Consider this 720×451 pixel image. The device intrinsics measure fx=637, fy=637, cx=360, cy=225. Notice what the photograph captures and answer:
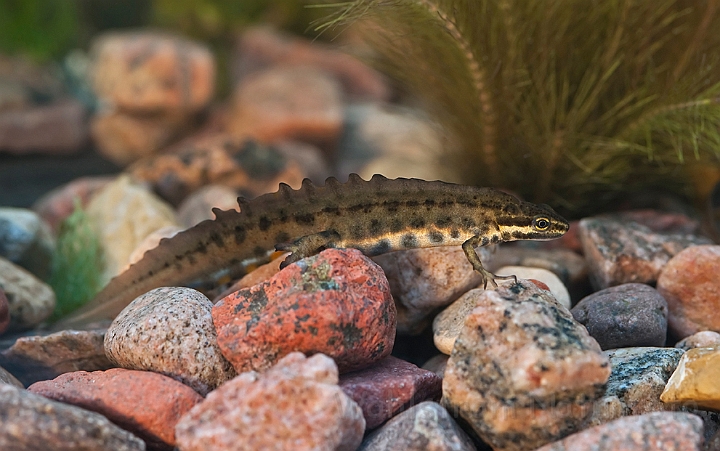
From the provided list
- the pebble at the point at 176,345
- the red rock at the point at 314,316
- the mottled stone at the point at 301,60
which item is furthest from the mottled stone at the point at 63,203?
the mottled stone at the point at 301,60

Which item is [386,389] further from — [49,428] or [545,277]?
[545,277]

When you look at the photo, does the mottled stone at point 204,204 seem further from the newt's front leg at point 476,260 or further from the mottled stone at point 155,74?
the mottled stone at point 155,74

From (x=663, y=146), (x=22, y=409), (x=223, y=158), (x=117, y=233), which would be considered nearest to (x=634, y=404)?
(x=22, y=409)

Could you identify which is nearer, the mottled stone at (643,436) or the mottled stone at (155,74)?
the mottled stone at (643,436)

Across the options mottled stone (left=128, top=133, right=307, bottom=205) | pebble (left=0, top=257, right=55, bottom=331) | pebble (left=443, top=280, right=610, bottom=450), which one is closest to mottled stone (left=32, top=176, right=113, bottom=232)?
mottled stone (left=128, top=133, right=307, bottom=205)

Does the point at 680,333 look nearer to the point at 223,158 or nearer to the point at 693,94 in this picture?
the point at 693,94

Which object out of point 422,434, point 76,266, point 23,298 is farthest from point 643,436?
point 76,266
